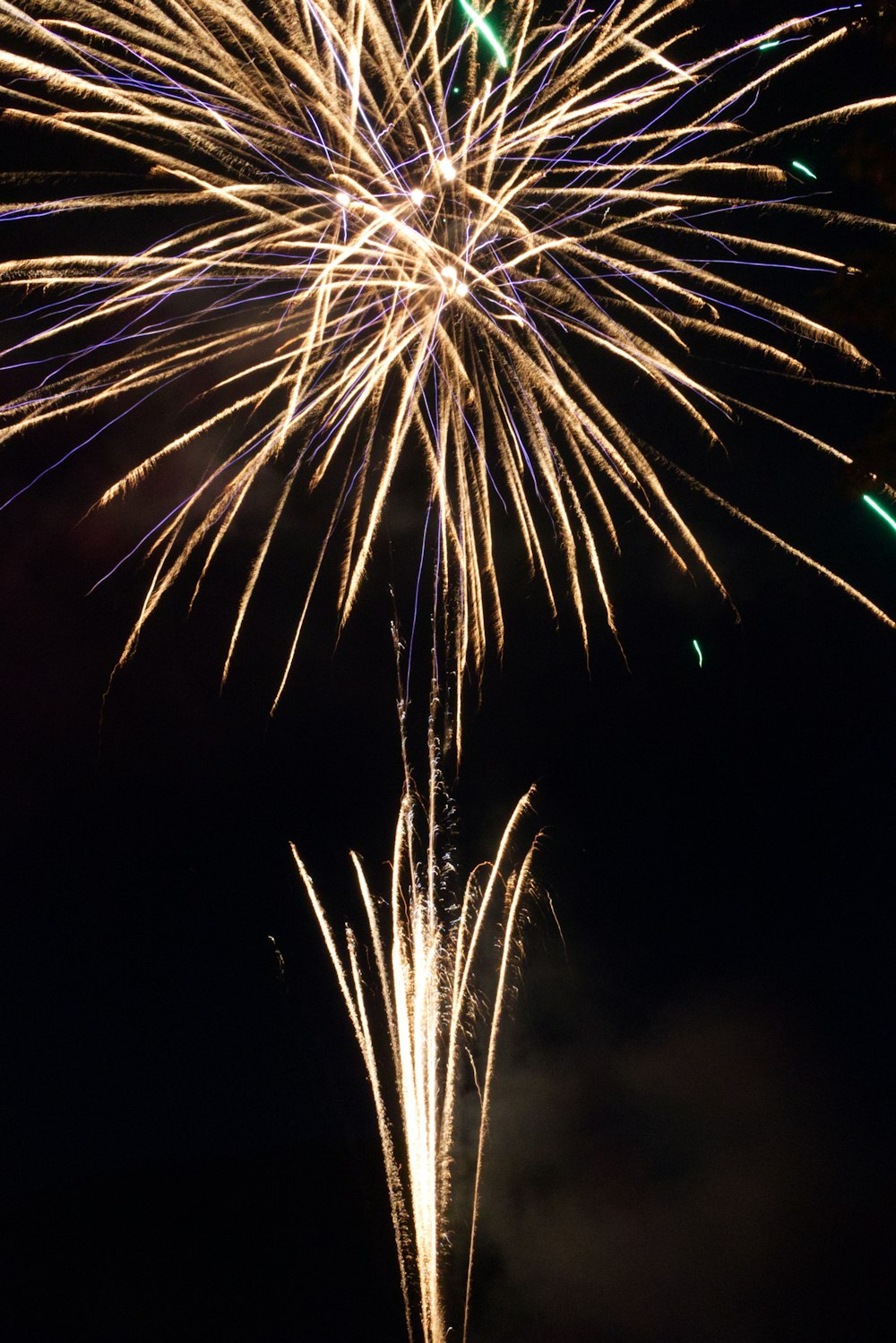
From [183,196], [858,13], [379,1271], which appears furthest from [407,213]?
[379,1271]

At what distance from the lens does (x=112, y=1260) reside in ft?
58.7

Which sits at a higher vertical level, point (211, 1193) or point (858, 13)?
point (858, 13)

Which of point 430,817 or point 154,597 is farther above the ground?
point 154,597

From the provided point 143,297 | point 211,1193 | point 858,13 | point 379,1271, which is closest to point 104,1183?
point 211,1193

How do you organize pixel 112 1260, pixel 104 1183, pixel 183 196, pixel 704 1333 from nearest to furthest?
1. pixel 183 196
2. pixel 704 1333
3. pixel 112 1260
4. pixel 104 1183

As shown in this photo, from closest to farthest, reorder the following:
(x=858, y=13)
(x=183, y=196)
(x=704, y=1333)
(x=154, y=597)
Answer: (x=858, y=13)
(x=183, y=196)
(x=154, y=597)
(x=704, y=1333)

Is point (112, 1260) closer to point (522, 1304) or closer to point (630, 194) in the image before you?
point (522, 1304)

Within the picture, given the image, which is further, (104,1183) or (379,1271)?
(104,1183)

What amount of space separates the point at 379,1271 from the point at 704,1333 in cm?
513

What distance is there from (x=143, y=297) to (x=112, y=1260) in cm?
1757

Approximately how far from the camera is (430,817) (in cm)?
910

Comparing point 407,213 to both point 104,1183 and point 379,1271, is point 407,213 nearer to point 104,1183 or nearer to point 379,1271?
point 379,1271

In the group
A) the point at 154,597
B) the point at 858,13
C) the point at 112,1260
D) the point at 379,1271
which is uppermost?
the point at 858,13

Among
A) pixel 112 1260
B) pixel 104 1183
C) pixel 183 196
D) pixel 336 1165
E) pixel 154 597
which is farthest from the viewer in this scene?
pixel 104 1183
